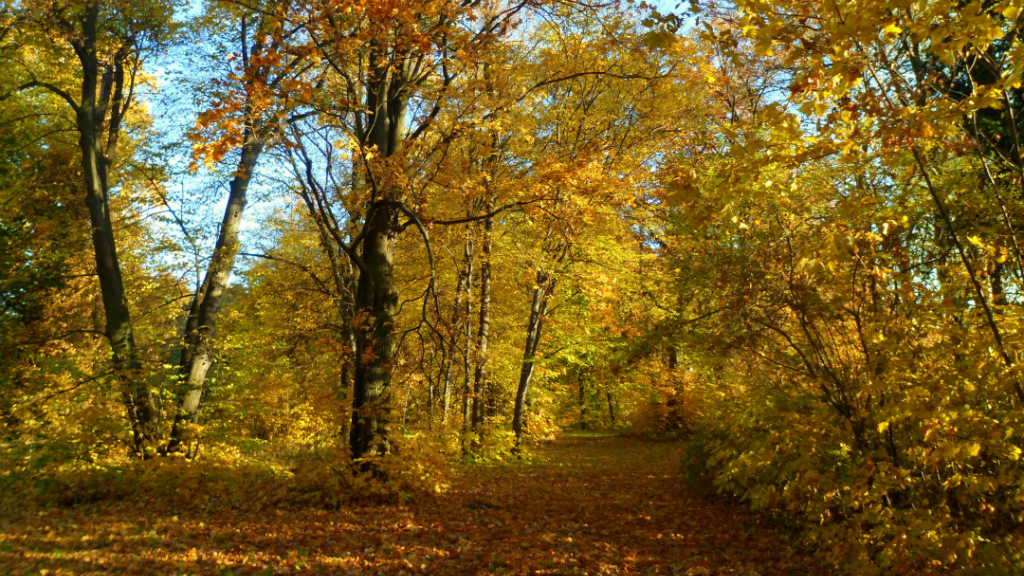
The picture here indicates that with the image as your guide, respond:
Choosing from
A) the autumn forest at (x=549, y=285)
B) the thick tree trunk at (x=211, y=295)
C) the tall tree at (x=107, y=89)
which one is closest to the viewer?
the autumn forest at (x=549, y=285)

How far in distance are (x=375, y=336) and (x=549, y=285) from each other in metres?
7.36

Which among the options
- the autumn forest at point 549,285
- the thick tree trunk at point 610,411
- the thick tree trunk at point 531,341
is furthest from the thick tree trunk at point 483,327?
the thick tree trunk at point 610,411

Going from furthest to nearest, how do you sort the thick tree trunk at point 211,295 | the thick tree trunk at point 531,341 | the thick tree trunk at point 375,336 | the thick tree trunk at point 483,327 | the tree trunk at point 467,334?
the thick tree trunk at point 531,341 → the thick tree trunk at point 483,327 → the tree trunk at point 467,334 → the thick tree trunk at point 211,295 → the thick tree trunk at point 375,336

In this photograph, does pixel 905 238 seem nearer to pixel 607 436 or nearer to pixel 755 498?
pixel 755 498

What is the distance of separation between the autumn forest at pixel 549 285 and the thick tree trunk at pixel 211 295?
76 mm

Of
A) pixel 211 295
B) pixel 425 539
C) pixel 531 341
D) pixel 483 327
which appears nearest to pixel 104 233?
pixel 211 295

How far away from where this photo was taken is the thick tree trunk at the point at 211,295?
10156 mm

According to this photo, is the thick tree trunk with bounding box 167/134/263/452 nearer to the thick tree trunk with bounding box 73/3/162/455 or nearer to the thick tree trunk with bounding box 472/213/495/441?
the thick tree trunk with bounding box 73/3/162/455

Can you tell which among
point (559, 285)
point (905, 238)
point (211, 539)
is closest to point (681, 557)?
A: point (905, 238)

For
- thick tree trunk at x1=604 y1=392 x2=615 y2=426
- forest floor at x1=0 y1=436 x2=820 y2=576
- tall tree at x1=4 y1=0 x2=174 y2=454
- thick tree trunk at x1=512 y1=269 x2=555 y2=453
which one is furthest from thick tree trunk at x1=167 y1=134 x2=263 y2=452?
thick tree trunk at x1=604 y1=392 x2=615 y2=426

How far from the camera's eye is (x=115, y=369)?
29.3 ft

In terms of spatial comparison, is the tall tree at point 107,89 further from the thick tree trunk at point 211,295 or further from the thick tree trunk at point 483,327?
the thick tree trunk at point 483,327

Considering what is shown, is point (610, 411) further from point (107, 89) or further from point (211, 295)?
point (107, 89)

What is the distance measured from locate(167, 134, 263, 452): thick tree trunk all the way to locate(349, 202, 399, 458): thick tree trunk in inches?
123
